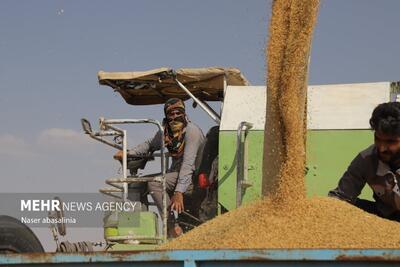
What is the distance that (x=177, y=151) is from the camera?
689 centimetres

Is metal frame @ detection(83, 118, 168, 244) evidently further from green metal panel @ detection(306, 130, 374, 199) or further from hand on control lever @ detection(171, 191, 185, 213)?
green metal panel @ detection(306, 130, 374, 199)

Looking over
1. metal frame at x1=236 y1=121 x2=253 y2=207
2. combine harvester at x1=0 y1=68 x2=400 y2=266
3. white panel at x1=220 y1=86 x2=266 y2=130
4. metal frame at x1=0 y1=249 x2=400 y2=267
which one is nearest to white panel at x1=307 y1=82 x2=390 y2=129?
combine harvester at x1=0 y1=68 x2=400 y2=266

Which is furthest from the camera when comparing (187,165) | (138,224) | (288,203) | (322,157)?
(187,165)

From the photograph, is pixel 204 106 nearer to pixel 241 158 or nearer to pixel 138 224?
pixel 241 158

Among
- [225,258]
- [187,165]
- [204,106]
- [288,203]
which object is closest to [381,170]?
[288,203]

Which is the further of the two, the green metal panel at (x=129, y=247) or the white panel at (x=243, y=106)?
the white panel at (x=243, y=106)

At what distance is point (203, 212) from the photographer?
21.7 feet

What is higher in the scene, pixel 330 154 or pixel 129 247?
pixel 330 154

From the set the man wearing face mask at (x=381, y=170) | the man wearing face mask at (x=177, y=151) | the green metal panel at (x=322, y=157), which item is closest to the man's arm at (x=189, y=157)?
the man wearing face mask at (x=177, y=151)

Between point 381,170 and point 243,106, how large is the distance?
6.24 feet

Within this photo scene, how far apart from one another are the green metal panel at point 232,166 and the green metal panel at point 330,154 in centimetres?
42

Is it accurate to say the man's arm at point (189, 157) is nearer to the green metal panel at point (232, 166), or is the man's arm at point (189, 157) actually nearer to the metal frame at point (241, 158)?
the green metal panel at point (232, 166)

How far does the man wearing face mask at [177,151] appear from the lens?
21.8 ft

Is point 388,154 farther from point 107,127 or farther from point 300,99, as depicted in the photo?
point 107,127
